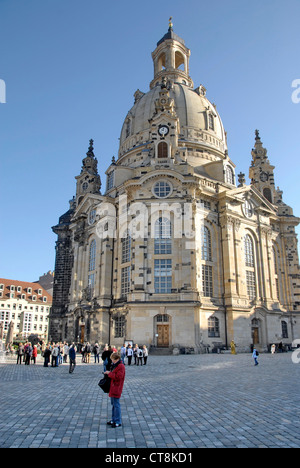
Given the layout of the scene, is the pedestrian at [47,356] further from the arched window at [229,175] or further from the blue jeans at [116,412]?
the arched window at [229,175]

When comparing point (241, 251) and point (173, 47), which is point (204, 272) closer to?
point (241, 251)

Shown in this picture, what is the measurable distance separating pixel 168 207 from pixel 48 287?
7297 cm

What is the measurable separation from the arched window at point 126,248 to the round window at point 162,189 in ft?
20.9

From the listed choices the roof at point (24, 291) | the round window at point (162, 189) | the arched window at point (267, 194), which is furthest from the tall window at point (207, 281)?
the roof at point (24, 291)

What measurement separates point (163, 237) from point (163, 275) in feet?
14.4

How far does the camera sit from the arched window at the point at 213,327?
39156mm

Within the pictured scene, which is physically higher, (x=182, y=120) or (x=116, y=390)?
(x=182, y=120)

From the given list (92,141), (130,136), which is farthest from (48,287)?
(130,136)

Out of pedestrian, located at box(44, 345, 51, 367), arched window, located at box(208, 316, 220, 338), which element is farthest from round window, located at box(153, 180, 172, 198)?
pedestrian, located at box(44, 345, 51, 367)

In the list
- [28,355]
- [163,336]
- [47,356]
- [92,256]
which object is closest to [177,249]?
[163,336]

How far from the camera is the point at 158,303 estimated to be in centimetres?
3647

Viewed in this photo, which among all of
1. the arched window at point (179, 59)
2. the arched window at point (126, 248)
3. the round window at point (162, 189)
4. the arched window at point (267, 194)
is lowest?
the arched window at point (126, 248)

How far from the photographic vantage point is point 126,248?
1694 inches

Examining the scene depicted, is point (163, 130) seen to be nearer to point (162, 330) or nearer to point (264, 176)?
point (264, 176)
